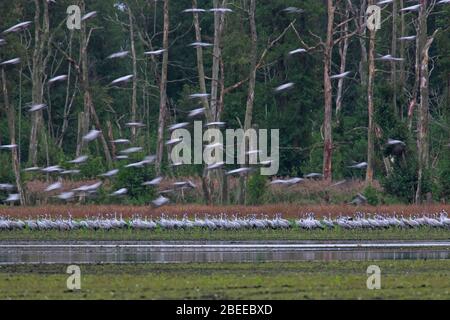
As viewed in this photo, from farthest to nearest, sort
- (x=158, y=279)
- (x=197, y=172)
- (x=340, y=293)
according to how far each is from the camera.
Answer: (x=197, y=172)
(x=158, y=279)
(x=340, y=293)

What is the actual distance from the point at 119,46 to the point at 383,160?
26.3 m

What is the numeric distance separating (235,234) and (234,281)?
1461 centimetres

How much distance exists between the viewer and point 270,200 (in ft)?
163

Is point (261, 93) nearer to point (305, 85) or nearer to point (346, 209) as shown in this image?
point (305, 85)

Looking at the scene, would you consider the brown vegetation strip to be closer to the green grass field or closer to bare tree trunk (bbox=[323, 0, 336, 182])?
bare tree trunk (bbox=[323, 0, 336, 182])

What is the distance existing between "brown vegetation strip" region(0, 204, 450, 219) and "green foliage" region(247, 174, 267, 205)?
2.13 metres

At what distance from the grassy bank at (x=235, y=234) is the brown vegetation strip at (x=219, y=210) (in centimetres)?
418

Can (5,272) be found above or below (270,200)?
above

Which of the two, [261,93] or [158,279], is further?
[261,93]

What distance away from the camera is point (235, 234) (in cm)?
3812

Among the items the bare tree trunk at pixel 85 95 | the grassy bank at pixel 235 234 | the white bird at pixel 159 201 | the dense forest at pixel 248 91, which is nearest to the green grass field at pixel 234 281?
the grassy bank at pixel 235 234

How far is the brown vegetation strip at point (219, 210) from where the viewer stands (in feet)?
144

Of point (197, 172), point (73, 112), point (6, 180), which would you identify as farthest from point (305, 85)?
point (6, 180)

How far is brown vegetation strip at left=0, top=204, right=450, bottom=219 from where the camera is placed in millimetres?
43875
